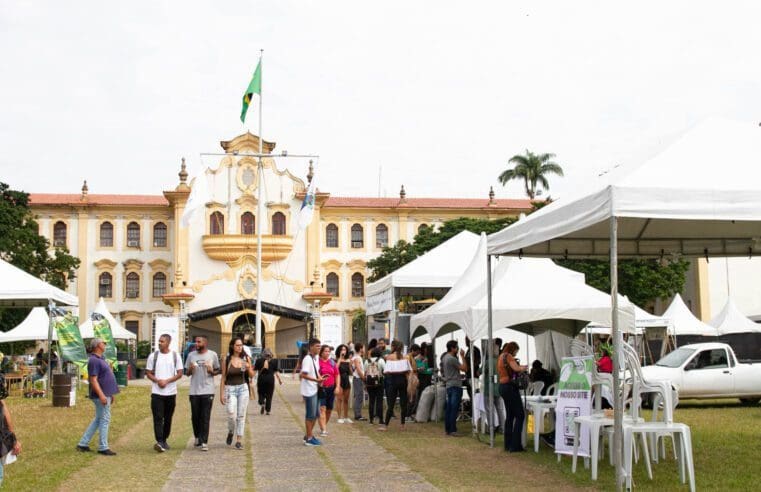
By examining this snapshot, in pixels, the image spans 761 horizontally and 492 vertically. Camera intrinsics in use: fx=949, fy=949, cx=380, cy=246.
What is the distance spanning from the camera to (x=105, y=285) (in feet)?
209

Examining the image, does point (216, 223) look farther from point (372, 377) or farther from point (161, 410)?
point (161, 410)

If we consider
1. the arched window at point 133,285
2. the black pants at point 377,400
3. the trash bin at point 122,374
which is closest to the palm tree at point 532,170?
the arched window at point 133,285

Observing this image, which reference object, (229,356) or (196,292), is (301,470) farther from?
(196,292)

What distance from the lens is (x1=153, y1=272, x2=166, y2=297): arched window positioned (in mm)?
63844

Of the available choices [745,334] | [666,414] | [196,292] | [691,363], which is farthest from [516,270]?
[196,292]

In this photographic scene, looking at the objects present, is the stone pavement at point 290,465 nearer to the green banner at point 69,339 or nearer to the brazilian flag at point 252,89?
the green banner at point 69,339

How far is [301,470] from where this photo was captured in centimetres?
1174

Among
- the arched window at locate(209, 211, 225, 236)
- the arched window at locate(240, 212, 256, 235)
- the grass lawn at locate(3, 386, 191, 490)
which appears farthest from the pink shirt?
the arched window at locate(209, 211, 225, 236)

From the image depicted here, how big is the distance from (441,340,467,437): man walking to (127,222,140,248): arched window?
50.5 metres

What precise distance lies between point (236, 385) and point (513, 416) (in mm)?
4048

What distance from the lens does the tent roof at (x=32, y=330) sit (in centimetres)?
3744

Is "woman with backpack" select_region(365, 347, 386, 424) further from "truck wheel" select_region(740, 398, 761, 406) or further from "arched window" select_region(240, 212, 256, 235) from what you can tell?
"arched window" select_region(240, 212, 256, 235)

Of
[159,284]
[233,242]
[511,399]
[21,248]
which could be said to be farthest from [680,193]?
[159,284]

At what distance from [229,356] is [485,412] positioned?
4274 millimetres
